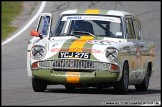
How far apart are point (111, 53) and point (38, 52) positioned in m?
1.25

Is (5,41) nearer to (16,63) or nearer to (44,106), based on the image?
(16,63)

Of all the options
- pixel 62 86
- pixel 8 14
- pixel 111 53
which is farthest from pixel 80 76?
pixel 8 14

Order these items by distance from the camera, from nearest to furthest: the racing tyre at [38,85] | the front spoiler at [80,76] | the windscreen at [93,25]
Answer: the front spoiler at [80,76] → the racing tyre at [38,85] → the windscreen at [93,25]

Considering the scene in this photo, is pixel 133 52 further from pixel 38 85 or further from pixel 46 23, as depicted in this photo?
pixel 38 85

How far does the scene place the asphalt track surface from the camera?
11.7 m

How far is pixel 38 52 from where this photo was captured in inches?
517

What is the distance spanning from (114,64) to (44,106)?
2.66 meters

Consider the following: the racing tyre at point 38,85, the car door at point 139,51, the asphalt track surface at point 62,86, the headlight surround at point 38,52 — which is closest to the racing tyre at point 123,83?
the asphalt track surface at point 62,86

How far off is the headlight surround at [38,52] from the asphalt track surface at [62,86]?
2.02 ft

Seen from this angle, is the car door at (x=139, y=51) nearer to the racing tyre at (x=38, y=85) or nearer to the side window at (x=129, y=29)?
the side window at (x=129, y=29)

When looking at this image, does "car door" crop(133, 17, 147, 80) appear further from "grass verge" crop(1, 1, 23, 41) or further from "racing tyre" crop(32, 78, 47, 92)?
"grass verge" crop(1, 1, 23, 41)

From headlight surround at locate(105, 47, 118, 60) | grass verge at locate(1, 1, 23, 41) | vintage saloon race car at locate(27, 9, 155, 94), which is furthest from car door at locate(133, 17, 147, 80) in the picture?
grass verge at locate(1, 1, 23, 41)

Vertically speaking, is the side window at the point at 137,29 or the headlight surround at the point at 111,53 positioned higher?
the side window at the point at 137,29

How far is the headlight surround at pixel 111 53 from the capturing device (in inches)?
508
